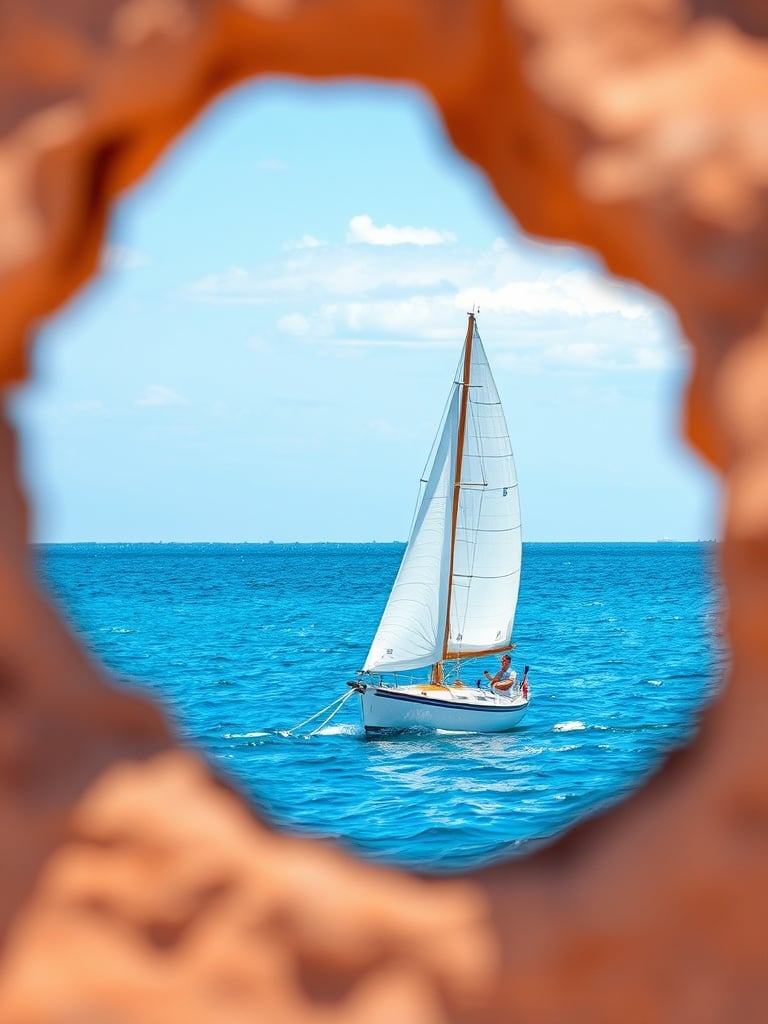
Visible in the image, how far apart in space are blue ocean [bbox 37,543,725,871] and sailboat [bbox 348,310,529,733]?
65 cm

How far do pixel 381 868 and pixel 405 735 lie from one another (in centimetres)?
1948

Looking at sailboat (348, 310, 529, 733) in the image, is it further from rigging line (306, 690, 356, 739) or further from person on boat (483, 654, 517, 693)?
rigging line (306, 690, 356, 739)

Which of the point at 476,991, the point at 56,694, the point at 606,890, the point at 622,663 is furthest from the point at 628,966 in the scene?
the point at 622,663

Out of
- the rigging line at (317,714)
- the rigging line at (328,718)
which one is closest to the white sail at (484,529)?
the rigging line at (328,718)

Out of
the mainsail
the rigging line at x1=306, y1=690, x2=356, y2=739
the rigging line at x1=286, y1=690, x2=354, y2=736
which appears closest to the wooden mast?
the mainsail

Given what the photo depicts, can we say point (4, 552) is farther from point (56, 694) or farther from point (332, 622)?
point (332, 622)

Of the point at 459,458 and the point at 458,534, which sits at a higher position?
the point at 459,458

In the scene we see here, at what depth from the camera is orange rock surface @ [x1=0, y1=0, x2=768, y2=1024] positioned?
8.95 feet

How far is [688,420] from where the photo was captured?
2.99 meters

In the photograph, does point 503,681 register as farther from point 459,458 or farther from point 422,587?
point 459,458

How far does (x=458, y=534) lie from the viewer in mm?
22906

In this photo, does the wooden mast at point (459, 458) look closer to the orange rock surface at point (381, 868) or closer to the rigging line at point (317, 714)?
the rigging line at point (317, 714)

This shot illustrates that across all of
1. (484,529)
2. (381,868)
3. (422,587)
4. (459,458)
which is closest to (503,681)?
(422,587)

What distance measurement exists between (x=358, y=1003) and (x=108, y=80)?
7.27 feet
